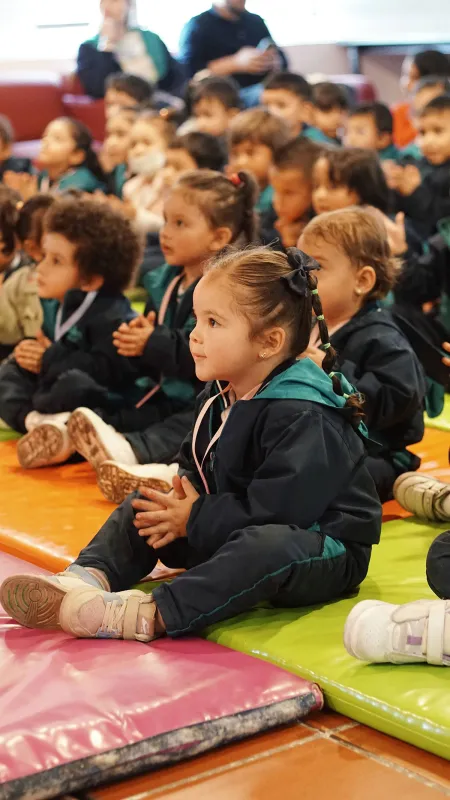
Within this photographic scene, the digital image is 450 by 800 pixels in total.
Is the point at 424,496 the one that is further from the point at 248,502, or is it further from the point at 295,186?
the point at 295,186

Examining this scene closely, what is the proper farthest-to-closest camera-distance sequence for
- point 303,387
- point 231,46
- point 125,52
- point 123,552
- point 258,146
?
point 125,52 → point 231,46 → point 258,146 → point 123,552 → point 303,387

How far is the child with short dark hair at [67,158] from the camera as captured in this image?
595 cm

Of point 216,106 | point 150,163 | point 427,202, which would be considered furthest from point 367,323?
point 216,106

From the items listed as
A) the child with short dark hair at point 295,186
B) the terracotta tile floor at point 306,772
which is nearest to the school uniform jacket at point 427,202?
the child with short dark hair at point 295,186

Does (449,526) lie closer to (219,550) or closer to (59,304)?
(219,550)

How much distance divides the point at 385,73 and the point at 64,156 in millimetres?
3797

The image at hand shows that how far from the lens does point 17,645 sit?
1.87 meters

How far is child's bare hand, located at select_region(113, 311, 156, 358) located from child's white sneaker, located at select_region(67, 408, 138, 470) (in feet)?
0.67

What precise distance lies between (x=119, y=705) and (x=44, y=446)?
56.9 inches

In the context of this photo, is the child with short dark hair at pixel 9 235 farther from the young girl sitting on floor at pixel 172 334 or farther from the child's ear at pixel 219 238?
the child's ear at pixel 219 238

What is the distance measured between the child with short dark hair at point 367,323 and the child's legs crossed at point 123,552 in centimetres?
65

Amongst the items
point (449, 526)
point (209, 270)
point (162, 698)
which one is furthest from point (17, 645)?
point (449, 526)

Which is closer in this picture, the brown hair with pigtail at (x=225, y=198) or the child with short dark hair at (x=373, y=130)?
the brown hair with pigtail at (x=225, y=198)

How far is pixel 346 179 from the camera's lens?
11.8ft
